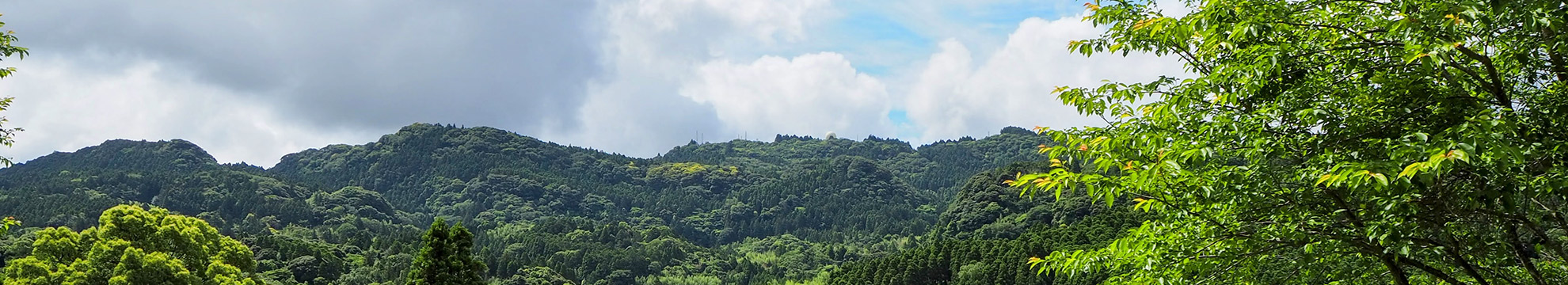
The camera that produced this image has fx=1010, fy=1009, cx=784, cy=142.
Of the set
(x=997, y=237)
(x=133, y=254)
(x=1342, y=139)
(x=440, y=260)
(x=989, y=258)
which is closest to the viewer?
(x=1342, y=139)

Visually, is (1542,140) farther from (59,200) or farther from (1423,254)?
(59,200)

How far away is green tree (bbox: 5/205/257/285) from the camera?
2366 cm

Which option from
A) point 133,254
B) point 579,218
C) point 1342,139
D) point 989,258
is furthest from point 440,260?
point 579,218

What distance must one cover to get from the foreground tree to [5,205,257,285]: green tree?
2439 centimetres

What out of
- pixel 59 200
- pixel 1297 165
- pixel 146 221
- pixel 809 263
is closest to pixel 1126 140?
Result: pixel 1297 165

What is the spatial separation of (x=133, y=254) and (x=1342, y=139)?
1033 inches

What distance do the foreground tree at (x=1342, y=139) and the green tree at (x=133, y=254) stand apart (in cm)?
2439

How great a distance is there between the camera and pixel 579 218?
168625 mm

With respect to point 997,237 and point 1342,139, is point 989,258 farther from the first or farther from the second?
point 1342,139

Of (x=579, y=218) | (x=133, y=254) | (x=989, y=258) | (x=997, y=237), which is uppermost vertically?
(x=579, y=218)

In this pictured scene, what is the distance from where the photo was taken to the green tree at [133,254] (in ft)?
77.6

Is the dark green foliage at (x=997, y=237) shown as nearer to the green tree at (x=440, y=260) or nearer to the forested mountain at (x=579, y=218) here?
the forested mountain at (x=579, y=218)

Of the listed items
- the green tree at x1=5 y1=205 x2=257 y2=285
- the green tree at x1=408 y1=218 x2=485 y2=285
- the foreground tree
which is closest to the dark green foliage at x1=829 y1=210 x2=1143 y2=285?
the green tree at x1=408 y1=218 x2=485 y2=285

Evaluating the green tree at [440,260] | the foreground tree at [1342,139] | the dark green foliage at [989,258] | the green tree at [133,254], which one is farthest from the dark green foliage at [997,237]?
the foreground tree at [1342,139]
